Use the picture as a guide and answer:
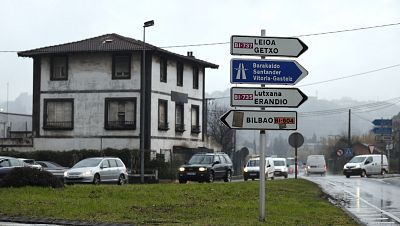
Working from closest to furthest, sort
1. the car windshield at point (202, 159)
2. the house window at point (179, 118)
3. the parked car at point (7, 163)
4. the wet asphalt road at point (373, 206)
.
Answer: the wet asphalt road at point (373, 206), the parked car at point (7, 163), the car windshield at point (202, 159), the house window at point (179, 118)

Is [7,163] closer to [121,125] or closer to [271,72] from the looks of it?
[121,125]

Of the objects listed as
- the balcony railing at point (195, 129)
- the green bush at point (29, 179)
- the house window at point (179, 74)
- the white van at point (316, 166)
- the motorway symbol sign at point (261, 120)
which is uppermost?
the house window at point (179, 74)

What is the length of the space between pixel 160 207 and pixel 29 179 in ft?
22.4

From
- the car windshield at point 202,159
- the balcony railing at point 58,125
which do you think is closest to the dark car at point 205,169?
the car windshield at point 202,159

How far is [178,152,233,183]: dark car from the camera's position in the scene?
1350 inches

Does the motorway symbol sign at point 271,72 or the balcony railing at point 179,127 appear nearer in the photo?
the motorway symbol sign at point 271,72

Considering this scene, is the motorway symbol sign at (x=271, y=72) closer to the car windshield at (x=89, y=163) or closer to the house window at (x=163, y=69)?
the car windshield at (x=89, y=163)

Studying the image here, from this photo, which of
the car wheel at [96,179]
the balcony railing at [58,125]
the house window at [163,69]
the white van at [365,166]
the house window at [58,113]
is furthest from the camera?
the white van at [365,166]

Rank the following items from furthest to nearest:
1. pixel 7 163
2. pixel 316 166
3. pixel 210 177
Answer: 1. pixel 316 166
2. pixel 210 177
3. pixel 7 163

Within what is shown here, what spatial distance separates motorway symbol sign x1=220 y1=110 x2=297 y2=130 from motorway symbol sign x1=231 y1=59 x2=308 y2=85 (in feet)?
2.14

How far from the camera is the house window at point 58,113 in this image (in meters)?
48.5

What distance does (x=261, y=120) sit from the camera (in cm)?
1331

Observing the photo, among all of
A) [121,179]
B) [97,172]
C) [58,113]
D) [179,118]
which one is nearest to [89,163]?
[97,172]

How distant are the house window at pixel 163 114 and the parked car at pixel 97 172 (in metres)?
15.4
